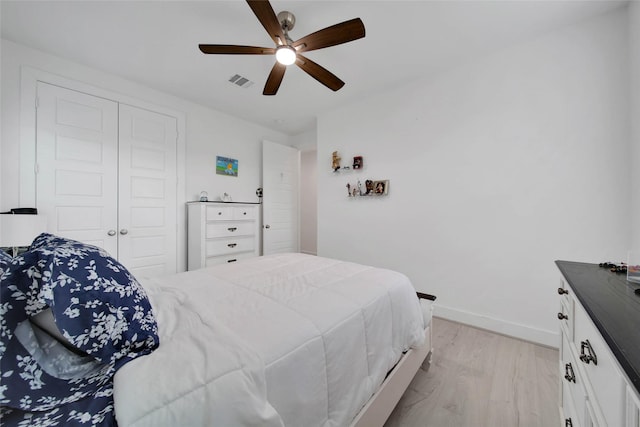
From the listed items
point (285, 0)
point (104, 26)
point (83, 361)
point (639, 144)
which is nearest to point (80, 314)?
point (83, 361)

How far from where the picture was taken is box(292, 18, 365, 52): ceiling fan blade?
143cm

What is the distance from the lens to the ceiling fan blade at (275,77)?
1.87 m

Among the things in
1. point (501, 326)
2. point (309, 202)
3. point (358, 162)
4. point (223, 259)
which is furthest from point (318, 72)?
point (309, 202)

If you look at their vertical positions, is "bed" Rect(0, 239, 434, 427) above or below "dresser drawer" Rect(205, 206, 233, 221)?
below

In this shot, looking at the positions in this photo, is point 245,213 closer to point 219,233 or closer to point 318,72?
point 219,233

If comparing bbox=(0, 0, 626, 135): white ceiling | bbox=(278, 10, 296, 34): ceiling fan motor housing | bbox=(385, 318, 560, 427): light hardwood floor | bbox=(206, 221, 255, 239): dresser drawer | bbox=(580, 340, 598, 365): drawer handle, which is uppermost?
bbox=(0, 0, 626, 135): white ceiling

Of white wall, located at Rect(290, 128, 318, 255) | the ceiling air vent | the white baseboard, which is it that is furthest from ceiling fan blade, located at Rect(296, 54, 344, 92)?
white wall, located at Rect(290, 128, 318, 255)

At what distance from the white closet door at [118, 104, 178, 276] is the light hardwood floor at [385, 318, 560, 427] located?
2.90 m

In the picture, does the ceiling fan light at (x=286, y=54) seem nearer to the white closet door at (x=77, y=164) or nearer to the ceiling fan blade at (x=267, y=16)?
the ceiling fan blade at (x=267, y=16)

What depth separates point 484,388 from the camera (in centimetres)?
146

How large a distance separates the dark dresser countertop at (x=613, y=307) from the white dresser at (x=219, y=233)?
3099 millimetres

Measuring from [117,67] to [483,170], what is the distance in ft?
12.6

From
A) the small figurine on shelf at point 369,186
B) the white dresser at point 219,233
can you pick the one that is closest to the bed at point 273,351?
the white dresser at point 219,233

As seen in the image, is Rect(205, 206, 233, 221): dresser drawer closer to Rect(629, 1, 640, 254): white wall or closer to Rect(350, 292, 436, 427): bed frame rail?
Rect(350, 292, 436, 427): bed frame rail
